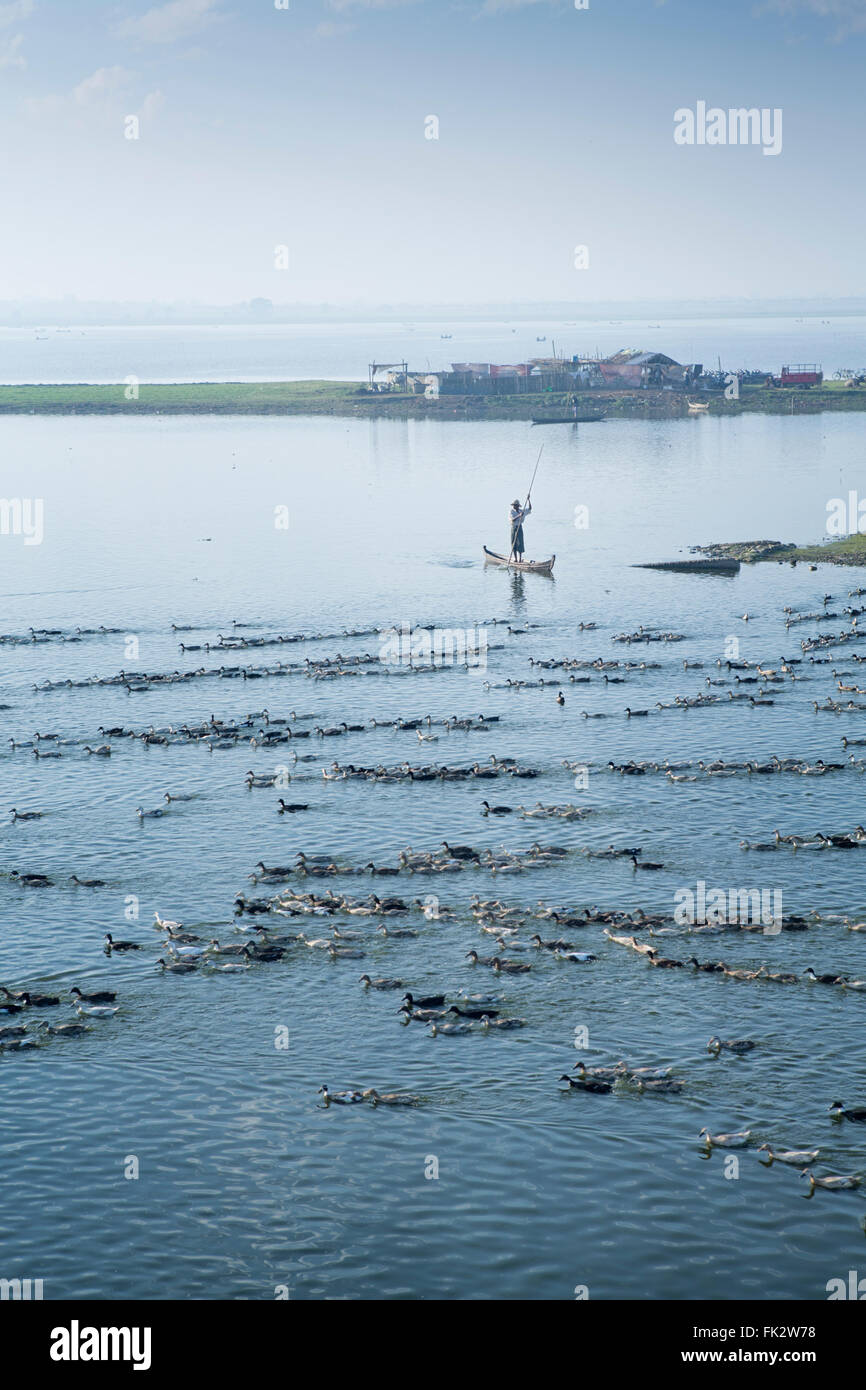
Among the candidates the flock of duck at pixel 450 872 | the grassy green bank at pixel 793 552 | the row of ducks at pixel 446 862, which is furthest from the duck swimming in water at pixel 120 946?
the grassy green bank at pixel 793 552

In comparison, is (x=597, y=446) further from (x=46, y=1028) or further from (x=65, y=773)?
(x=46, y=1028)

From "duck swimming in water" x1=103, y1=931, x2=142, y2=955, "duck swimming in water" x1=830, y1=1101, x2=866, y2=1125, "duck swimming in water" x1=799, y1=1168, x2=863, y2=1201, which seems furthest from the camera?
"duck swimming in water" x1=103, y1=931, x2=142, y2=955

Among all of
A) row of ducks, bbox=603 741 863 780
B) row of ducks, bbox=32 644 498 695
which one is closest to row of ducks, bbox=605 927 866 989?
row of ducks, bbox=603 741 863 780

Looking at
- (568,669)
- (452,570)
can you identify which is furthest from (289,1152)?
(452,570)

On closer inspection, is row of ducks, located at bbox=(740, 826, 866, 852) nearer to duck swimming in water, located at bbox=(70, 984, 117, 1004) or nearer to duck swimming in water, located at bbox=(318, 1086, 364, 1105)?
duck swimming in water, located at bbox=(318, 1086, 364, 1105)

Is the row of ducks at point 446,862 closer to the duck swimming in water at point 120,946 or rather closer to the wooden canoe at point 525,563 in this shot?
the duck swimming in water at point 120,946

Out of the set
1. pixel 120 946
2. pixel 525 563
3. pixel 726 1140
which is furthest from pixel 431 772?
pixel 525 563
